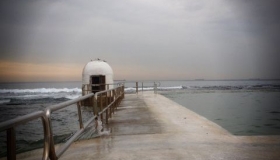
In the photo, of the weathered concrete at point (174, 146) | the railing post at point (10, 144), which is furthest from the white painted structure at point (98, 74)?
the railing post at point (10, 144)

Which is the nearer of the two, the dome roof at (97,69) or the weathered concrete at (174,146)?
the weathered concrete at (174,146)

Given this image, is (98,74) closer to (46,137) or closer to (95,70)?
(95,70)

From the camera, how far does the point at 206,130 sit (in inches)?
222

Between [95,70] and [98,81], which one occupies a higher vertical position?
[95,70]

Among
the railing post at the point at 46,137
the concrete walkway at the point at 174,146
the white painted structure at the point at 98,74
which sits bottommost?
the concrete walkway at the point at 174,146

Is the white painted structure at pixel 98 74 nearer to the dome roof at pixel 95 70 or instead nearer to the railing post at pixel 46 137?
the dome roof at pixel 95 70

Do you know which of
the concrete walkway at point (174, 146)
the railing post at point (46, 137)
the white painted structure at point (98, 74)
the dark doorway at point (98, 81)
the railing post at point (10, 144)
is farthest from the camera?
the dark doorway at point (98, 81)

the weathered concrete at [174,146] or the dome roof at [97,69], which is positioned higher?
the dome roof at [97,69]

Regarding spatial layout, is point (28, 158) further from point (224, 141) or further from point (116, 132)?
point (224, 141)

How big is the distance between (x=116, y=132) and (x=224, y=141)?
2.43 metres

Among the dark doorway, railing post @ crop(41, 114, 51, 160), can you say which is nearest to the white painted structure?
the dark doorway

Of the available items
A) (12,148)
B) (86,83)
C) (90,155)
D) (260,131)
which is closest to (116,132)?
(90,155)

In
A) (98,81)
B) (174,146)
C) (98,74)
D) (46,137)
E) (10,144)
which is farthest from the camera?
(98,81)

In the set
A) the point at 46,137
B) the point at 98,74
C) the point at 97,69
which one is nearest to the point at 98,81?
the point at 98,74
